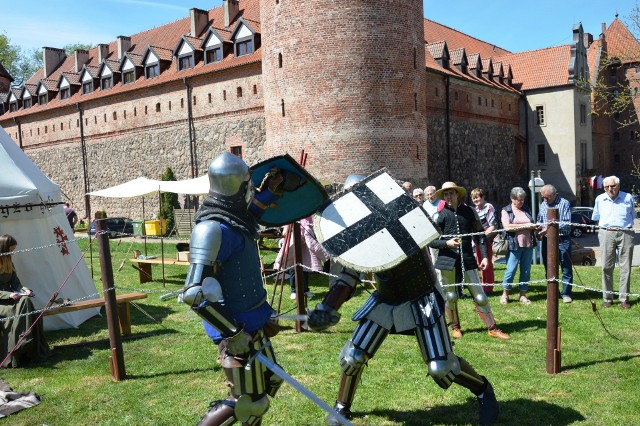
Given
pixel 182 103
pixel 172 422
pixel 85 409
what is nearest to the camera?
pixel 172 422

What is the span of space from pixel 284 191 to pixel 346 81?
16263 millimetres

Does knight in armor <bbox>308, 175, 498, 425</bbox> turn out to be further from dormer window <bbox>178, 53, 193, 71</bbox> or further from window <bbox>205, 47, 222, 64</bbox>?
dormer window <bbox>178, 53, 193, 71</bbox>

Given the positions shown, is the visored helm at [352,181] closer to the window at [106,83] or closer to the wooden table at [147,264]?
the wooden table at [147,264]

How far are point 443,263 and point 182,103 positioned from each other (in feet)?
81.9

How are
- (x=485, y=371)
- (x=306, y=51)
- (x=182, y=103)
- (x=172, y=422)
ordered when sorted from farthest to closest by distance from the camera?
(x=182, y=103) → (x=306, y=51) → (x=485, y=371) → (x=172, y=422)

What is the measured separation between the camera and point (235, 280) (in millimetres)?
3498

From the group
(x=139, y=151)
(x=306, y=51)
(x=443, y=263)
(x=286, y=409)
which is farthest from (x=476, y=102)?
(x=286, y=409)

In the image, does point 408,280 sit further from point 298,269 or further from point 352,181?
point 298,269

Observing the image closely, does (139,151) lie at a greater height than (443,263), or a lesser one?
greater

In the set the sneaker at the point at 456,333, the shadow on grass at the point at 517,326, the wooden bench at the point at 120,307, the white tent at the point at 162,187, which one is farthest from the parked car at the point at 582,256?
the wooden bench at the point at 120,307

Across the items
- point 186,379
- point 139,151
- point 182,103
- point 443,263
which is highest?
point 182,103

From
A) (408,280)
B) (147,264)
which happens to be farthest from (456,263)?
(147,264)

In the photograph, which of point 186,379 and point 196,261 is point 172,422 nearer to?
point 186,379

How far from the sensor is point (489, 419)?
421 cm
